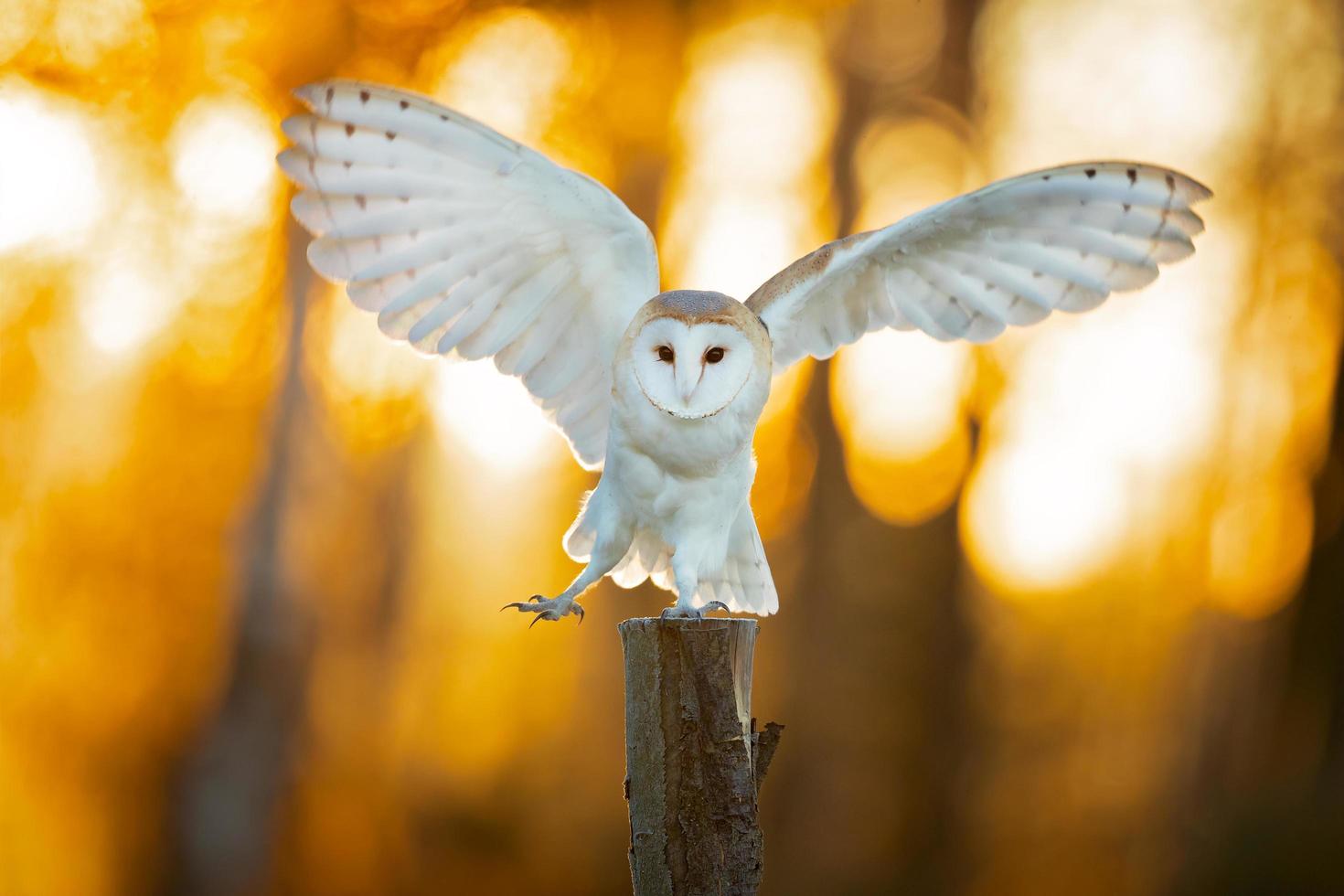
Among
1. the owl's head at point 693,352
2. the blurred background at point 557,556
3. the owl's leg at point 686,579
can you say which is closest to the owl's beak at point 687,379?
the owl's head at point 693,352

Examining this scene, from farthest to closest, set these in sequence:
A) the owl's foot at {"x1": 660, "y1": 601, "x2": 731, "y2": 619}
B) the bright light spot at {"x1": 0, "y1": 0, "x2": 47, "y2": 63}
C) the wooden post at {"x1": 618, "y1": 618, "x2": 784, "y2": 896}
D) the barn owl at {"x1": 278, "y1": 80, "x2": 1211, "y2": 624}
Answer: the bright light spot at {"x1": 0, "y1": 0, "x2": 47, "y2": 63}, the barn owl at {"x1": 278, "y1": 80, "x2": 1211, "y2": 624}, the owl's foot at {"x1": 660, "y1": 601, "x2": 731, "y2": 619}, the wooden post at {"x1": 618, "y1": 618, "x2": 784, "y2": 896}

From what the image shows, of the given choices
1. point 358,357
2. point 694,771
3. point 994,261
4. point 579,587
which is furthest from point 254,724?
point 994,261

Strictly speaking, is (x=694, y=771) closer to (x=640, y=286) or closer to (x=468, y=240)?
(x=640, y=286)

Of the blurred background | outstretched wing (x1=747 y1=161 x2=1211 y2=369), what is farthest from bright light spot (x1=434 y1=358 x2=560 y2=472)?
outstretched wing (x1=747 y1=161 x2=1211 y2=369)

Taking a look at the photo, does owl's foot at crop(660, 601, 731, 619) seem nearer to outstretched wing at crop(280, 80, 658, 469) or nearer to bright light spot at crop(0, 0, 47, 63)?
outstretched wing at crop(280, 80, 658, 469)

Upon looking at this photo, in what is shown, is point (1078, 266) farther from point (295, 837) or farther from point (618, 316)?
point (295, 837)

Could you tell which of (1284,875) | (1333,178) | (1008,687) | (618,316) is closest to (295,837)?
(1008,687)

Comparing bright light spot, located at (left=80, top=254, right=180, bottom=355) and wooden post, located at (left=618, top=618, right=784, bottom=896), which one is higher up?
bright light spot, located at (left=80, top=254, right=180, bottom=355)
